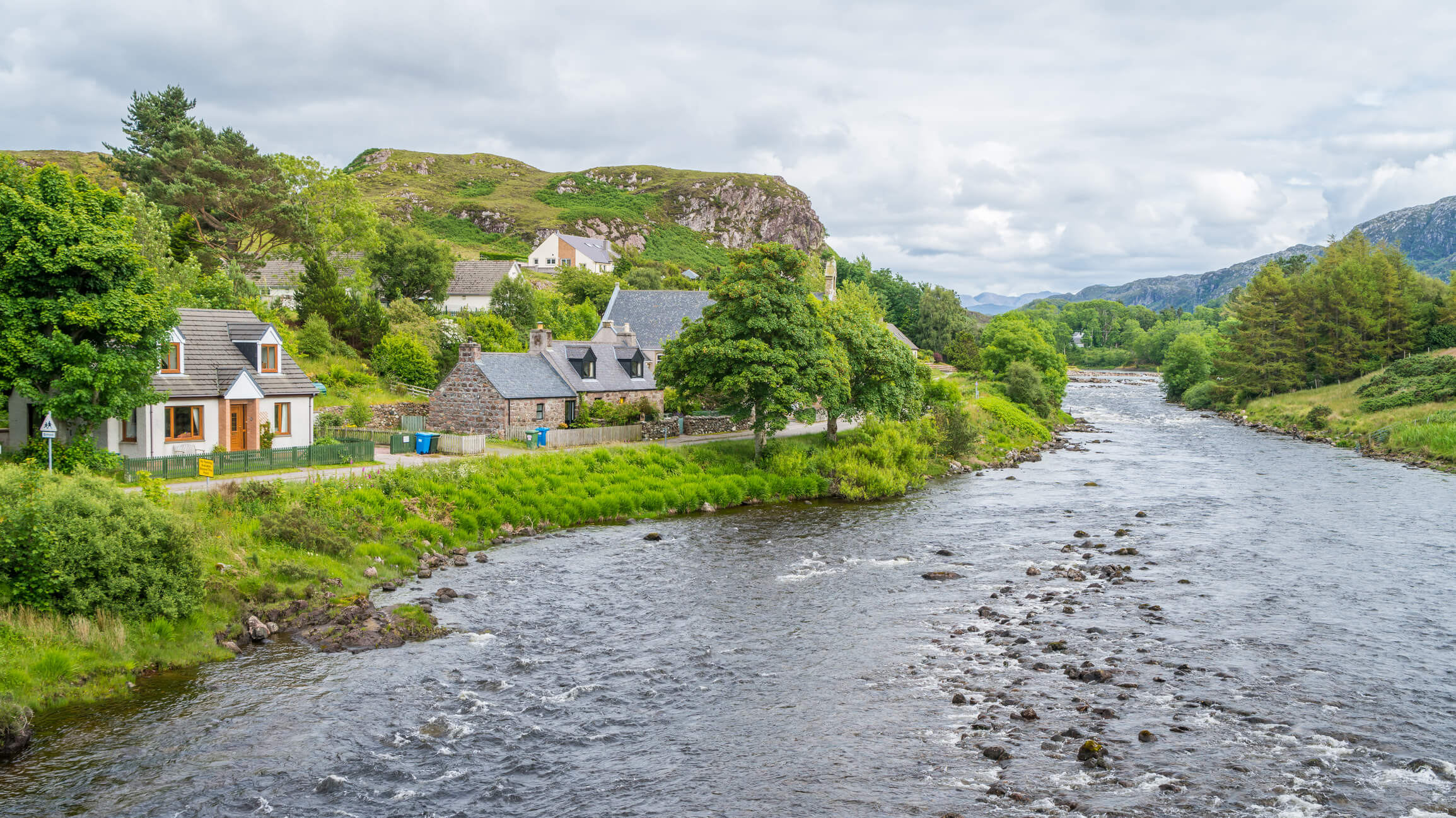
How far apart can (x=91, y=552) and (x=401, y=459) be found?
20.9 m

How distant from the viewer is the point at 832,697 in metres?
19.9

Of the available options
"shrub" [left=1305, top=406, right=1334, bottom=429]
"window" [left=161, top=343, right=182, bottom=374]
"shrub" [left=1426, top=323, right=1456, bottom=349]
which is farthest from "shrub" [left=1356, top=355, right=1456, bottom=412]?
"window" [left=161, top=343, right=182, bottom=374]

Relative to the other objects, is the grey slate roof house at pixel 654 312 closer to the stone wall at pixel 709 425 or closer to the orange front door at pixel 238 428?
the stone wall at pixel 709 425

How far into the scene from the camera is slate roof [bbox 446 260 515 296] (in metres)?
96.7

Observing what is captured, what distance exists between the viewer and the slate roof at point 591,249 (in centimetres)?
13888

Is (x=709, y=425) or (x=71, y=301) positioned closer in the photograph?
(x=71, y=301)

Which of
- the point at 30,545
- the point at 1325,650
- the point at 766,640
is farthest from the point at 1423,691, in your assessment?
the point at 30,545

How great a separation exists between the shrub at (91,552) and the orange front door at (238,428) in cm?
1706

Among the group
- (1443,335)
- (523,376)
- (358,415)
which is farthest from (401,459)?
(1443,335)

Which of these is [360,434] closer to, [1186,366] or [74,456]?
[74,456]

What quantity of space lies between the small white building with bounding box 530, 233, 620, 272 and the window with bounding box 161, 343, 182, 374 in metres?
99.9

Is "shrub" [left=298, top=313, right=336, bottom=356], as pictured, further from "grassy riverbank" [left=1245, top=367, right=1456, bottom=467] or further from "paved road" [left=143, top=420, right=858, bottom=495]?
"grassy riverbank" [left=1245, top=367, right=1456, bottom=467]

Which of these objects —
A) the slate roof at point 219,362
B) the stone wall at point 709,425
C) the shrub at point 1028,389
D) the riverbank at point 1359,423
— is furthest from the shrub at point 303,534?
the shrub at point 1028,389

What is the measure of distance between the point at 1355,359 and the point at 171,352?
96.2 m
